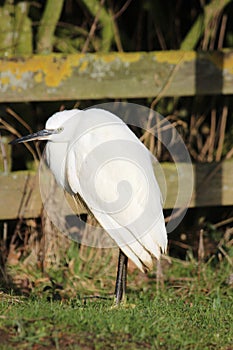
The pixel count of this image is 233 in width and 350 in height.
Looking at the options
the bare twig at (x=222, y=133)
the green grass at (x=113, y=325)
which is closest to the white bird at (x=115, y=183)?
the green grass at (x=113, y=325)

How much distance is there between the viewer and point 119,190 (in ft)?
17.0

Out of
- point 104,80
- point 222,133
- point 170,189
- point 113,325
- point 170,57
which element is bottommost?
point 113,325

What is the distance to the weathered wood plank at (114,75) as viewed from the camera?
6.15 m

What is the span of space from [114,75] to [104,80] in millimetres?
90

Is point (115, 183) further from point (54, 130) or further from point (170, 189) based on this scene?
point (170, 189)

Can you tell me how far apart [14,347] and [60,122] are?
74.5 inches

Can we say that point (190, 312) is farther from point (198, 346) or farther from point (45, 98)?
point (45, 98)

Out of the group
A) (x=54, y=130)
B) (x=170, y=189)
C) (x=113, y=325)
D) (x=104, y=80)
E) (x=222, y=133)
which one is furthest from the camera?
(x=222, y=133)

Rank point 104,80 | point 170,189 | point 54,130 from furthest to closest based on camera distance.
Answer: point 170,189, point 104,80, point 54,130

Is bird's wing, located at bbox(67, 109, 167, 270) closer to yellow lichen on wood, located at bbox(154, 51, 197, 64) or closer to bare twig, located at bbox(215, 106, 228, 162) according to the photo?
yellow lichen on wood, located at bbox(154, 51, 197, 64)

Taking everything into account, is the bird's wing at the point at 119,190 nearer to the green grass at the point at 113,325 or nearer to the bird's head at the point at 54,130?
the bird's head at the point at 54,130

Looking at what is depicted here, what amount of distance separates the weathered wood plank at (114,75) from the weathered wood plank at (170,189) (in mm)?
618

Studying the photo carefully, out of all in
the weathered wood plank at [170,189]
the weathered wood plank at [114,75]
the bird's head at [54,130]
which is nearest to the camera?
the bird's head at [54,130]

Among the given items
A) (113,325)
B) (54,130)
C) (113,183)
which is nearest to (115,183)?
(113,183)
